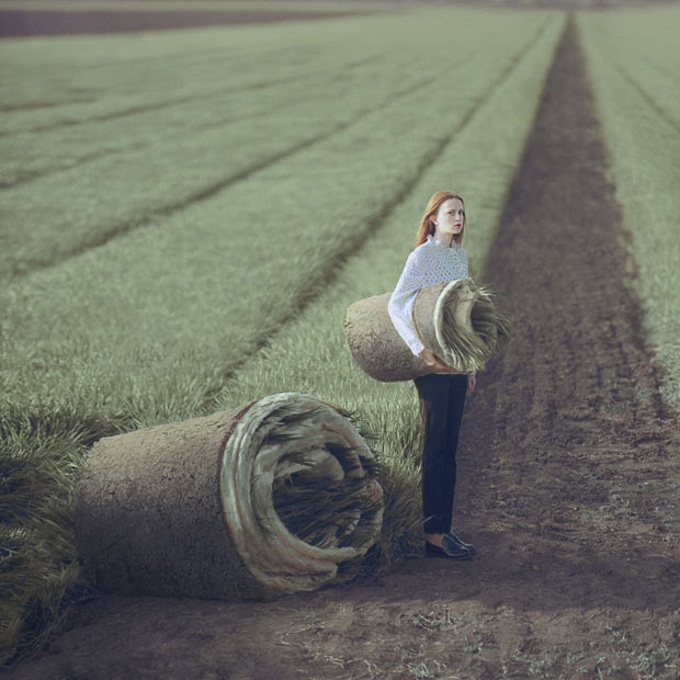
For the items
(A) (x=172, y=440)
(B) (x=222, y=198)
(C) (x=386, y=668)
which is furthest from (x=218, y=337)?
(B) (x=222, y=198)

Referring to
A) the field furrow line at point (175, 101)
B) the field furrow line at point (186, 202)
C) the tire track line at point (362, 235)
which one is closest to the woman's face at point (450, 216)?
the tire track line at point (362, 235)

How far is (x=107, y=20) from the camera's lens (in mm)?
53812

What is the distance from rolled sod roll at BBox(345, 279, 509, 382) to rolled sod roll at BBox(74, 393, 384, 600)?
1.64 feet

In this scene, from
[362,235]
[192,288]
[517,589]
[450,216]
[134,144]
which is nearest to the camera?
[517,589]

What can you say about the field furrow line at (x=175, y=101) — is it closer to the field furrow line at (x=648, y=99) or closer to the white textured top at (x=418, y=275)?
the field furrow line at (x=648, y=99)

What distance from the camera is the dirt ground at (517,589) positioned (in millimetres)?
3666

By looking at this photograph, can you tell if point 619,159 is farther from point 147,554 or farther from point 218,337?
point 147,554

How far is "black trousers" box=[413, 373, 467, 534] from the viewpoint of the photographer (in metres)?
4.53

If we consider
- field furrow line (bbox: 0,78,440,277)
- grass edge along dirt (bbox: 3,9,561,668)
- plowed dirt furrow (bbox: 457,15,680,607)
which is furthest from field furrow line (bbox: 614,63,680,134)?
plowed dirt furrow (bbox: 457,15,680,607)

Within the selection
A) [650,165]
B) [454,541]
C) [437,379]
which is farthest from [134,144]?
[454,541]

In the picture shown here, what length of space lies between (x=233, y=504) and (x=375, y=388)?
268cm

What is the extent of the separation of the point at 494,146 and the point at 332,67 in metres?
17.2

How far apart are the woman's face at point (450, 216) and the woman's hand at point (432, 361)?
2.21 ft

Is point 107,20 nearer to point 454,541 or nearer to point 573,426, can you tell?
point 573,426
